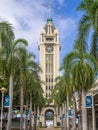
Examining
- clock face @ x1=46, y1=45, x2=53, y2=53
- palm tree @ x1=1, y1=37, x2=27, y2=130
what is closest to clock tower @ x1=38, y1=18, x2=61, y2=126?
clock face @ x1=46, y1=45, x2=53, y2=53

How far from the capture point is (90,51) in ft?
97.8

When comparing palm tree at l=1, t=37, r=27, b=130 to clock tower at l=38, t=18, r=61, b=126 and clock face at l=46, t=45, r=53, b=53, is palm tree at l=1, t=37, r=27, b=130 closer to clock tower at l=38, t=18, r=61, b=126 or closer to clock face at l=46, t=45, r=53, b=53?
clock tower at l=38, t=18, r=61, b=126

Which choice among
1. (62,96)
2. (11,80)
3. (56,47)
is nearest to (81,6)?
(11,80)

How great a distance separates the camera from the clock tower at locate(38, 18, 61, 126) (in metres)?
164

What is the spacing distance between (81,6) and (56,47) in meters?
139

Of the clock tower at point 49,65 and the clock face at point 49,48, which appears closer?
the clock tower at point 49,65

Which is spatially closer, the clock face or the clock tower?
the clock tower

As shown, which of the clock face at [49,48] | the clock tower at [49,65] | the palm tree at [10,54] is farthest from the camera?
the clock face at [49,48]

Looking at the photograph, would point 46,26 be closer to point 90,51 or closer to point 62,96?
point 62,96

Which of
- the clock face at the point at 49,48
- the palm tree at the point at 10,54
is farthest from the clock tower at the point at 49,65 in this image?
the palm tree at the point at 10,54

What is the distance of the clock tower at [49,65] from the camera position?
164m

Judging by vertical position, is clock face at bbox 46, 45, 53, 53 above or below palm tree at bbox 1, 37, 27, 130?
above

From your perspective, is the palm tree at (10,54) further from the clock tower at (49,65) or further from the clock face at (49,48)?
the clock face at (49,48)

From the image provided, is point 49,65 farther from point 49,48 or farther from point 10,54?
point 10,54
